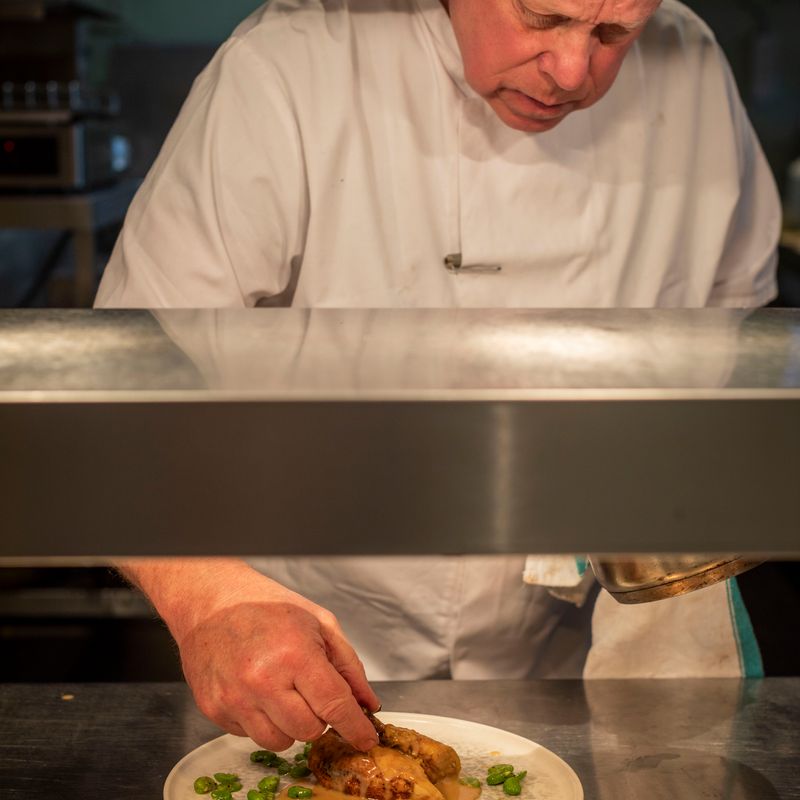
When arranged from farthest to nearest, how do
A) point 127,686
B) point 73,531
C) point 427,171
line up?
point 427,171
point 127,686
point 73,531

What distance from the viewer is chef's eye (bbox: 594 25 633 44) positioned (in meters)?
1.21

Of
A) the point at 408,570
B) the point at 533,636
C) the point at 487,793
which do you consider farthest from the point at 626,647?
the point at 487,793

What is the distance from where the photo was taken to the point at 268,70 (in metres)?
1.47

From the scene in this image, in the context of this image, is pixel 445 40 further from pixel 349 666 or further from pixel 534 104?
pixel 349 666

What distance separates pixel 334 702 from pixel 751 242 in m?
1.01

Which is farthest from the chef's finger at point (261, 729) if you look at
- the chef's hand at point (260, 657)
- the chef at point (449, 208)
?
the chef at point (449, 208)

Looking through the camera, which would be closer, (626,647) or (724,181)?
(626,647)

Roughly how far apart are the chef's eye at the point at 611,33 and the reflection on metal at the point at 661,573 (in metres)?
0.54

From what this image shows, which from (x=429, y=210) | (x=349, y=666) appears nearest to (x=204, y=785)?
(x=349, y=666)

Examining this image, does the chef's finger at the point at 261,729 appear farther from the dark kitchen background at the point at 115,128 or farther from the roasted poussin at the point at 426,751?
the dark kitchen background at the point at 115,128

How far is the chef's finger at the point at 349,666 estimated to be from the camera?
3.89 feet

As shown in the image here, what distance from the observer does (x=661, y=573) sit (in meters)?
0.99

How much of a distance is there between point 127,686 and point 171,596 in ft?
0.87

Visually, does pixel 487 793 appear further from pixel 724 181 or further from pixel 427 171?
pixel 724 181
